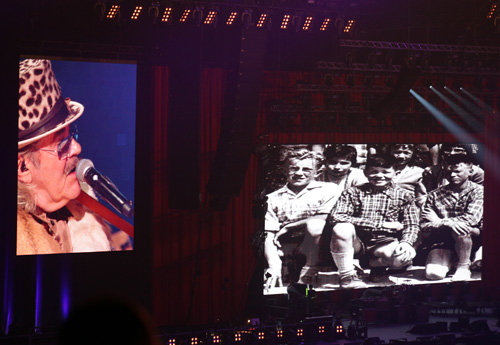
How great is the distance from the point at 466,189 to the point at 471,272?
6.46 ft

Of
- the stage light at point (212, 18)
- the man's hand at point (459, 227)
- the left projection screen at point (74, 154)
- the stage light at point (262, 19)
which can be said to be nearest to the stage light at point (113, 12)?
the stage light at point (212, 18)

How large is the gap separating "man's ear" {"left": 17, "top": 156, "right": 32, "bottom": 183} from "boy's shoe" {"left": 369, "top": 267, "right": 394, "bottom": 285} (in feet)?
25.5

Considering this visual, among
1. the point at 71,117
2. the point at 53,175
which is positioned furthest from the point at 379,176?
the point at 53,175

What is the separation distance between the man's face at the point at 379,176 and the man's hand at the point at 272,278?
9.65ft

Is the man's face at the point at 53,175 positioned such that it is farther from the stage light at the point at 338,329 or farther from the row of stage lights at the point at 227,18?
the stage light at the point at 338,329

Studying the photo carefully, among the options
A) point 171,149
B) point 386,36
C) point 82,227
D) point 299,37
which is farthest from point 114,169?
point 386,36

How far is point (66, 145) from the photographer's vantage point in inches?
532

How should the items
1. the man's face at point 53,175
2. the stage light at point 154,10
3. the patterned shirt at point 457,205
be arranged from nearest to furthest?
the stage light at point 154,10, the man's face at point 53,175, the patterned shirt at point 457,205

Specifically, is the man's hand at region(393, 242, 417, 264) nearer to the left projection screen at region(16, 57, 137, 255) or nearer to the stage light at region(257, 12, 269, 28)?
the left projection screen at region(16, 57, 137, 255)

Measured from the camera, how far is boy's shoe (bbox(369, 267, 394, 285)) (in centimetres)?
1656

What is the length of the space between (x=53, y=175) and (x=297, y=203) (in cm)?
531

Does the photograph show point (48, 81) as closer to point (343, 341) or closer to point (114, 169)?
point (114, 169)

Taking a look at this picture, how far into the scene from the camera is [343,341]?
539 inches

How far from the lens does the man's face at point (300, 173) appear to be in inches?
628
